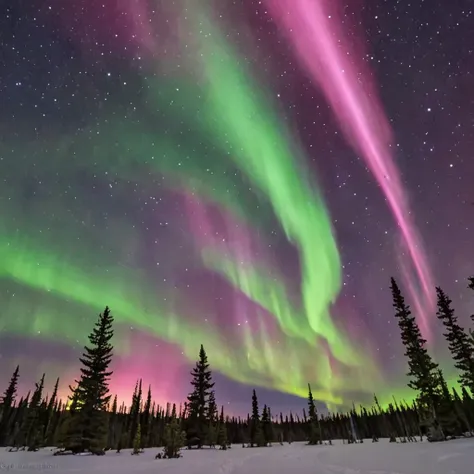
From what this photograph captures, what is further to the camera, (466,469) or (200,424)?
(200,424)

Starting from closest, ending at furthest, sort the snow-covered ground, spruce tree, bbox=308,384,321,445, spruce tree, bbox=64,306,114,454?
the snow-covered ground < spruce tree, bbox=64,306,114,454 < spruce tree, bbox=308,384,321,445

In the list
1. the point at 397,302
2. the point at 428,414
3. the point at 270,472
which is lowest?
the point at 270,472

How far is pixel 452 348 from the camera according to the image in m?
35.7

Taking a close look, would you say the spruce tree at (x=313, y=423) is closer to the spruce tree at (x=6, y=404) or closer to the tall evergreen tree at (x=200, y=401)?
the tall evergreen tree at (x=200, y=401)

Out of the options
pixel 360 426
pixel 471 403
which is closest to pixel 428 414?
pixel 471 403

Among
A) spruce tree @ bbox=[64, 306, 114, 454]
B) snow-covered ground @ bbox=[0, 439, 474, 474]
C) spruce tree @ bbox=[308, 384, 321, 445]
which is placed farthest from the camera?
spruce tree @ bbox=[308, 384, 321, 445]

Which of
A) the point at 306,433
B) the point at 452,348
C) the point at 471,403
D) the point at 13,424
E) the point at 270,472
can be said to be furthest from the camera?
the point at 306,433

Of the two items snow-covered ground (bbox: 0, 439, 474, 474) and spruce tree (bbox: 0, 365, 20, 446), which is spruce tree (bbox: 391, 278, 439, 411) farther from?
spruce tree (bbox: 0, 365, 20, 446)

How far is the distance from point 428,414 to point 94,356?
30017 millimetres

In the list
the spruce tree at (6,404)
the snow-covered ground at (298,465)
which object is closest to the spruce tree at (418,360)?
the snow-covered ground at (298,465)

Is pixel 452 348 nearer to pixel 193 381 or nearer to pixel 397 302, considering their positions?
pixel 397 302

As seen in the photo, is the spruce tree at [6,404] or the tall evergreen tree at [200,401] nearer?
the tall evergreen tree at [200,401]

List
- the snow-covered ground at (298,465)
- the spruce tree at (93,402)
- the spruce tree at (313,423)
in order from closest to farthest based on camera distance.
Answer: the snow-covered ground at (298,465)
the spruce tree at (93,402)
the spruce tree at (313,423)

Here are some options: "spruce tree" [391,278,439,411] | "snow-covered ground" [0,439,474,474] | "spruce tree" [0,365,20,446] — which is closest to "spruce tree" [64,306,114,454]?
"snow-covered ground" [0,439,474,474]
